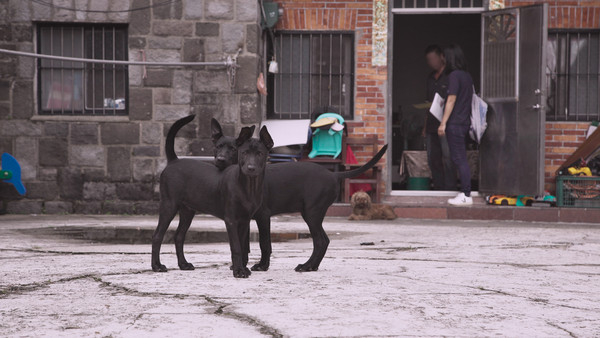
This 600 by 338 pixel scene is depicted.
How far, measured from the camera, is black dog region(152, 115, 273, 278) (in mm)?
4305

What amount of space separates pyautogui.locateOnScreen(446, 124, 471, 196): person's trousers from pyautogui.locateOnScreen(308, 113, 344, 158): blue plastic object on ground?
145cm

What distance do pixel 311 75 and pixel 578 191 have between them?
3710mm

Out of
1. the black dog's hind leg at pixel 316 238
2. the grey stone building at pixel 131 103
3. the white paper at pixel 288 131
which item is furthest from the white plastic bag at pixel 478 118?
the black dog's hind leg at pixel 316 238

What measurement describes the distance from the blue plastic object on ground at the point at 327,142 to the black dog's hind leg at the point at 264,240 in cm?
544

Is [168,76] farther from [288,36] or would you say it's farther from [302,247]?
[302,247]

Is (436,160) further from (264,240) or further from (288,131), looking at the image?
(264,240)

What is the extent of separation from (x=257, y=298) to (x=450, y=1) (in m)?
7.77

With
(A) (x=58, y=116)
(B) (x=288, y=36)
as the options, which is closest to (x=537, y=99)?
(B) (x=288, y=36)

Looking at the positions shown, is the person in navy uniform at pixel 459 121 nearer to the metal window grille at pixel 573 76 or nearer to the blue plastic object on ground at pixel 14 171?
the metal window grille at pixel 573 76

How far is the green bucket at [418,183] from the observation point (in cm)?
1177

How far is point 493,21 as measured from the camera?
10.5 metres

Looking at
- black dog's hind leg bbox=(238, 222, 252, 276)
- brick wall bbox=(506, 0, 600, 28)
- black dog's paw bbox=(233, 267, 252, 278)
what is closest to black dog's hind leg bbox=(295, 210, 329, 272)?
black dog's hind leg bbox=(238, 222, 252, 276)

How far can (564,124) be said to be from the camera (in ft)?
34.7

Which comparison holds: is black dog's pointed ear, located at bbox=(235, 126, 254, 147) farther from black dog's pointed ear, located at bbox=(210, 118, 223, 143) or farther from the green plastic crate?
the green plastic crate
